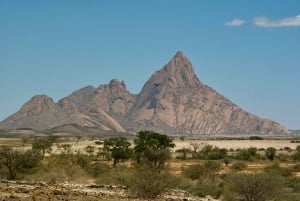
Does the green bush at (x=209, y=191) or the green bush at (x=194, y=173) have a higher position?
the green bush at (x=194, y=173)

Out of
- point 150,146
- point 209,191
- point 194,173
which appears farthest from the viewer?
point 150,146

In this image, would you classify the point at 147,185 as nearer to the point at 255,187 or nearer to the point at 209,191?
the point at 255,187

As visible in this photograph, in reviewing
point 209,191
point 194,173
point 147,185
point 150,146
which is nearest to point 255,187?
point 147,185

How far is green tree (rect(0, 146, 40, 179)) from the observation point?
3709 centimetres

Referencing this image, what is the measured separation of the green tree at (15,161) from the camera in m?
37.1

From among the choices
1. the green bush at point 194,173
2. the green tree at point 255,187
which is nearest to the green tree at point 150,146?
the green bush at point 194,173

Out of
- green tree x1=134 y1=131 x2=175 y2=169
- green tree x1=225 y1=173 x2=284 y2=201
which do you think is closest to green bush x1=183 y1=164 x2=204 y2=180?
green tree x1=134 y1=131 x2=175 y2=169

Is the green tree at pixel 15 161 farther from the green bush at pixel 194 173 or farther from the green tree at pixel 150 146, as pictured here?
the green tree at pixel 150 146

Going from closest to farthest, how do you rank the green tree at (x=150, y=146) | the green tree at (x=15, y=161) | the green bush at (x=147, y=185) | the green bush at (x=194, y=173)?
the green bush at (x=147, y=185), the green tree at (x=15, y=161), the green bush at (x=194, y=173), the green tree at (x=150, y=146)

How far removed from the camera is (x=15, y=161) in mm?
37438

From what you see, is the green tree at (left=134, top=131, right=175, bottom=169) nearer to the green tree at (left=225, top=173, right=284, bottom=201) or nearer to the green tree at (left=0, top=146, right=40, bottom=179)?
the green tree at (left=0, top=146, right=40, bottom=179)

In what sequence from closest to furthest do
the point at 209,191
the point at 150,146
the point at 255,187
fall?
the point at 255,187, the point at 209,191, the point at 150,146

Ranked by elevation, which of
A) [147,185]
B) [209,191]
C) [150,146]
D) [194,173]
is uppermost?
[150,146]

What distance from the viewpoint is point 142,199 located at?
26.7 metres
